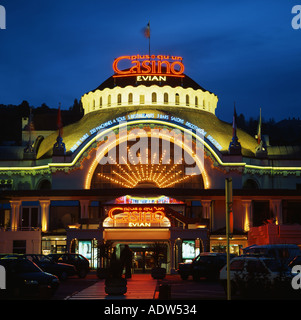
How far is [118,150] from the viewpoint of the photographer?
2685 inches

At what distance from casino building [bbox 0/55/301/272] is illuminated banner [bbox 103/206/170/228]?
0.09 meters

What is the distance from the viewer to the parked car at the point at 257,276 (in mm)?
27891

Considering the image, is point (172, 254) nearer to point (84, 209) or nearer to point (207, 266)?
point (84, 209)

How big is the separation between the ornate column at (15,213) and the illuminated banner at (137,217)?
11.3 m

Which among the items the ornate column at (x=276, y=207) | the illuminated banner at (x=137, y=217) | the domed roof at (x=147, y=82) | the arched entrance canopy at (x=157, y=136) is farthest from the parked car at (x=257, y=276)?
→ the domed roof at (x=147, y=82)

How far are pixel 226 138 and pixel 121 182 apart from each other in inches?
475

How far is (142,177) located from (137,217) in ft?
34.8

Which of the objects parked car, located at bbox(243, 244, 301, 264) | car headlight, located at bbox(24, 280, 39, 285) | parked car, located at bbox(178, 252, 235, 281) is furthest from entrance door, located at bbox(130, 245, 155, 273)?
car headlight, located at bbox(24, 280, 39, 285)

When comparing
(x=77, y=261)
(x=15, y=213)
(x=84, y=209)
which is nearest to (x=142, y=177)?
(x=84, y=209)

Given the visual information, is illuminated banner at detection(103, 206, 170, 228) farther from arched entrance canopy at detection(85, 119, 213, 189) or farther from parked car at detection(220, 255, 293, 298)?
parked car at detection(220, 255, 293, 298)

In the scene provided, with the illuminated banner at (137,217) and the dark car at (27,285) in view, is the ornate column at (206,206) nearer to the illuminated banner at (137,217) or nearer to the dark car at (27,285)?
the illuminated banner at (137,217)

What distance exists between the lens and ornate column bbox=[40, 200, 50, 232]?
214 ft
